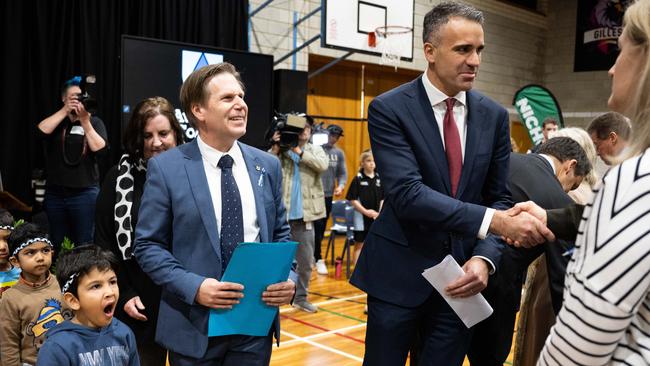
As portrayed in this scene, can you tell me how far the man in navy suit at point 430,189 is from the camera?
2027 millimetres

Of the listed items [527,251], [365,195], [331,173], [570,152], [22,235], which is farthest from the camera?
[331,173]

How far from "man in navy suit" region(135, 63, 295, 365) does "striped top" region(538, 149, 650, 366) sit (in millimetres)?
1134

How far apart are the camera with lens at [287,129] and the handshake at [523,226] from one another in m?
3.91

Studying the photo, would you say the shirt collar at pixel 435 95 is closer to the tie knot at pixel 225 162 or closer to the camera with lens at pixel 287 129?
the tie knot at pixel 225 162

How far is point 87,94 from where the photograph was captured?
189 inches

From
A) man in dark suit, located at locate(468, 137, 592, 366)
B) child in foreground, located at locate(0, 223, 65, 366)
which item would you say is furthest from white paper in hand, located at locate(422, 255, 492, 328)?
child in foreground, located at locate(0, 223, 65, 366)

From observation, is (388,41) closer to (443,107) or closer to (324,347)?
(324,347)

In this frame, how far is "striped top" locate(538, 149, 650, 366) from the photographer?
950mm

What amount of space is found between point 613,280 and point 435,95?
1.23 metres

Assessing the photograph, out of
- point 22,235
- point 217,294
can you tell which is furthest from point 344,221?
point 217,294

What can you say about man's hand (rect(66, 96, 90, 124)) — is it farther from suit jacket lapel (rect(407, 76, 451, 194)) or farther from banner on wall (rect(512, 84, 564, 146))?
banner on wall (rect(512, 84, 564, 146))

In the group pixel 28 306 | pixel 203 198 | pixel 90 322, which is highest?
pixel 203 198

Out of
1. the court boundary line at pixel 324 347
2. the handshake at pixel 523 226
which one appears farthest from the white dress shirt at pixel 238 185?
the court boundary line at pixel 324 347

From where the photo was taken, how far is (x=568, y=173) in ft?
9.91
